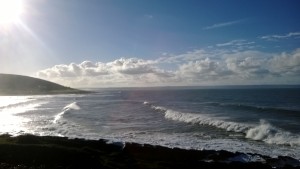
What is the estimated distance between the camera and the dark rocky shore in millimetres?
22000

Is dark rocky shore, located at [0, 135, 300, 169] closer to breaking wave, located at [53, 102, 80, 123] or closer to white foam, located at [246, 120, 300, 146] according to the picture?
white foam, located at [246, 120, 300, 146]

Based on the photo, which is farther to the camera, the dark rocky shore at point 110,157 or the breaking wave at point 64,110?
the breaking wave at point 64,110

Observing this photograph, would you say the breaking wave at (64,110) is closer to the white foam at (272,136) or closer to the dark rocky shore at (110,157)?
the dark rocky shore at (110,157)

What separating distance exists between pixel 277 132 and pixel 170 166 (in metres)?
18.1

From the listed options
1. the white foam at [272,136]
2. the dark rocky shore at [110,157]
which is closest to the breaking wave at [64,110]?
the dark rocky shore at [110,157]

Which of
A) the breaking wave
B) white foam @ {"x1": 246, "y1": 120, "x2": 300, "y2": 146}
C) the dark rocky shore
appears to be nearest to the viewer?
the dark rocky shore

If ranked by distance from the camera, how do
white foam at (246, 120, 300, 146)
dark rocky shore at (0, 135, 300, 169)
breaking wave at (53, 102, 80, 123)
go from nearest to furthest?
dark rocky shore at (0, 135, 300, 169), white foam at (246, 120, 300, 146), breaking wave at (53, 102, 80, 123)

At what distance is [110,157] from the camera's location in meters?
23.8

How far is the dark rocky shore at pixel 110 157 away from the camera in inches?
866

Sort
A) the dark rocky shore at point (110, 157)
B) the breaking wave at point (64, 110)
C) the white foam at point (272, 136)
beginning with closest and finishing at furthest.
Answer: the dark rocky shore at point (110, 157) → the white foam at point (272, 136) → the breaking wave at point (64, 110)

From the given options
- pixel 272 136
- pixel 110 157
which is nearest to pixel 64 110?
pixel 272 136

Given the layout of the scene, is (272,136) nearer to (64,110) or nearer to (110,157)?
(110,157)

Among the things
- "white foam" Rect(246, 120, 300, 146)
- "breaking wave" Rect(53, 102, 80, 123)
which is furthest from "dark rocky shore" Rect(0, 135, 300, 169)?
"breaking wave" Rect(53, 102, 80, 123)

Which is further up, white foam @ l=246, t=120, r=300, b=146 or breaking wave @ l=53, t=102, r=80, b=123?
breaking wave @ l=53, t=102, r=80, b=123
